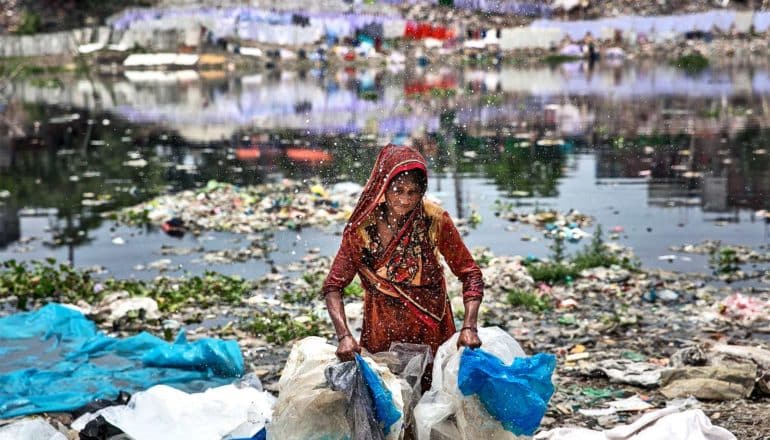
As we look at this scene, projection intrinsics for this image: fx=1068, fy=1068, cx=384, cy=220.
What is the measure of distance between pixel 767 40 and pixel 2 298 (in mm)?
35463

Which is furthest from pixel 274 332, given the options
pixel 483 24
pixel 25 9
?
pixel 25 9

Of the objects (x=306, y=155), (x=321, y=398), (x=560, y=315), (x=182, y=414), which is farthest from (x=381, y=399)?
(x=306, y=155)

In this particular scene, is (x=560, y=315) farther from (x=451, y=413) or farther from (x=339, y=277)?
(x=451, y=413)

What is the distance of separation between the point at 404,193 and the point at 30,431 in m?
1.86

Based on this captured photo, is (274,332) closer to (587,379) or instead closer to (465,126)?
(587,379)

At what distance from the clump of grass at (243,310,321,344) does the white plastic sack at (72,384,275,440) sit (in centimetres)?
138

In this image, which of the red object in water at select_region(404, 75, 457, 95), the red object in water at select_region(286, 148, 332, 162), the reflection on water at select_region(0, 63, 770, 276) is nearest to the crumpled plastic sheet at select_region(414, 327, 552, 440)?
the reflection on water at select_region(0, 63, 770, 276)

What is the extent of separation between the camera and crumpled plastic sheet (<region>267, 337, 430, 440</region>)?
3.24 m

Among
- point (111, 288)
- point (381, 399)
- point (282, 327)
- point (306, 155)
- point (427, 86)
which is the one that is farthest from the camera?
point (427, 86)

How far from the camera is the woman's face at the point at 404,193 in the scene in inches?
137

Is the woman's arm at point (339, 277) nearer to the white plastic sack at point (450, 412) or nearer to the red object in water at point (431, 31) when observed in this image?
the white plastic sack at point (450, 412)

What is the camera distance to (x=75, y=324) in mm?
6074

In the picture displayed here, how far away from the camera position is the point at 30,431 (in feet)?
13.8

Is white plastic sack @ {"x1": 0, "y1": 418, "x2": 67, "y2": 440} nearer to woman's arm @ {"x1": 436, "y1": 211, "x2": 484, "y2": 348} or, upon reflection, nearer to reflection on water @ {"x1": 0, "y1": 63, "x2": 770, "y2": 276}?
woman's arm @ {"x1": 436, "y1": 211, "x2": 484, "y2": 348}
